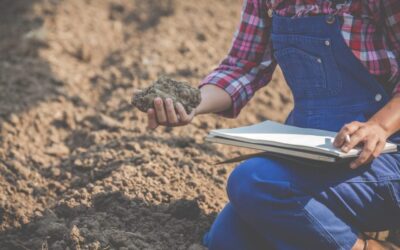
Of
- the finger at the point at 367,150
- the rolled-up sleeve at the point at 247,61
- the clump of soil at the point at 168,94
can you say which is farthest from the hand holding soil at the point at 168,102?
the finger at the point at 367,150

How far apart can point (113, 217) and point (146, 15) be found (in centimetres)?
316

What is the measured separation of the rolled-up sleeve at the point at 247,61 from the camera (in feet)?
7.90

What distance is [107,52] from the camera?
4828mm

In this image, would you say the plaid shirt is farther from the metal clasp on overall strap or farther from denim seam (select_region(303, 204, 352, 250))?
denim seam (select_region(303, 204, 352, 250))

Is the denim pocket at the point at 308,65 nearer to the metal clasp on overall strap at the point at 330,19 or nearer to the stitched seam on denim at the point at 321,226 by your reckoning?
the metal clasp on overall strap at the point at 330,19

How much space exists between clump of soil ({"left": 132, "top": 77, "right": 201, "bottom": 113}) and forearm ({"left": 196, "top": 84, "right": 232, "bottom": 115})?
11 centimetres

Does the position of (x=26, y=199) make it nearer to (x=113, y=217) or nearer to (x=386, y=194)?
(x=113, y=217)

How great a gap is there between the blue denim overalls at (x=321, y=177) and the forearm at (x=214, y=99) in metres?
0.27

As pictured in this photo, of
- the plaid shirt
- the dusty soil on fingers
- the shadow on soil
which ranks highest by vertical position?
the plaid shirt

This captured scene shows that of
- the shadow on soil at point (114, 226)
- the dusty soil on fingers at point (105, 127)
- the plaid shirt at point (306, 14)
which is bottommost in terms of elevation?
the shadow on soil at point (114, 226)

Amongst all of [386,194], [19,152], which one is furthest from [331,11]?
[19,152]

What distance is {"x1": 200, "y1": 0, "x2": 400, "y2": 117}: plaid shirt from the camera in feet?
6.88

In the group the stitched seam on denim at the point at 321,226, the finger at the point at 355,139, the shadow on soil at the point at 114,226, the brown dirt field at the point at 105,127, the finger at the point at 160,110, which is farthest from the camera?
the brown dirt field at the point at 105,127

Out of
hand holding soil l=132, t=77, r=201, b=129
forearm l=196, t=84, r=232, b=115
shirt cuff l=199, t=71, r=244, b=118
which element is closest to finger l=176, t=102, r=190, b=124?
hand holding soil l=132, t=77, r=201, b=129
